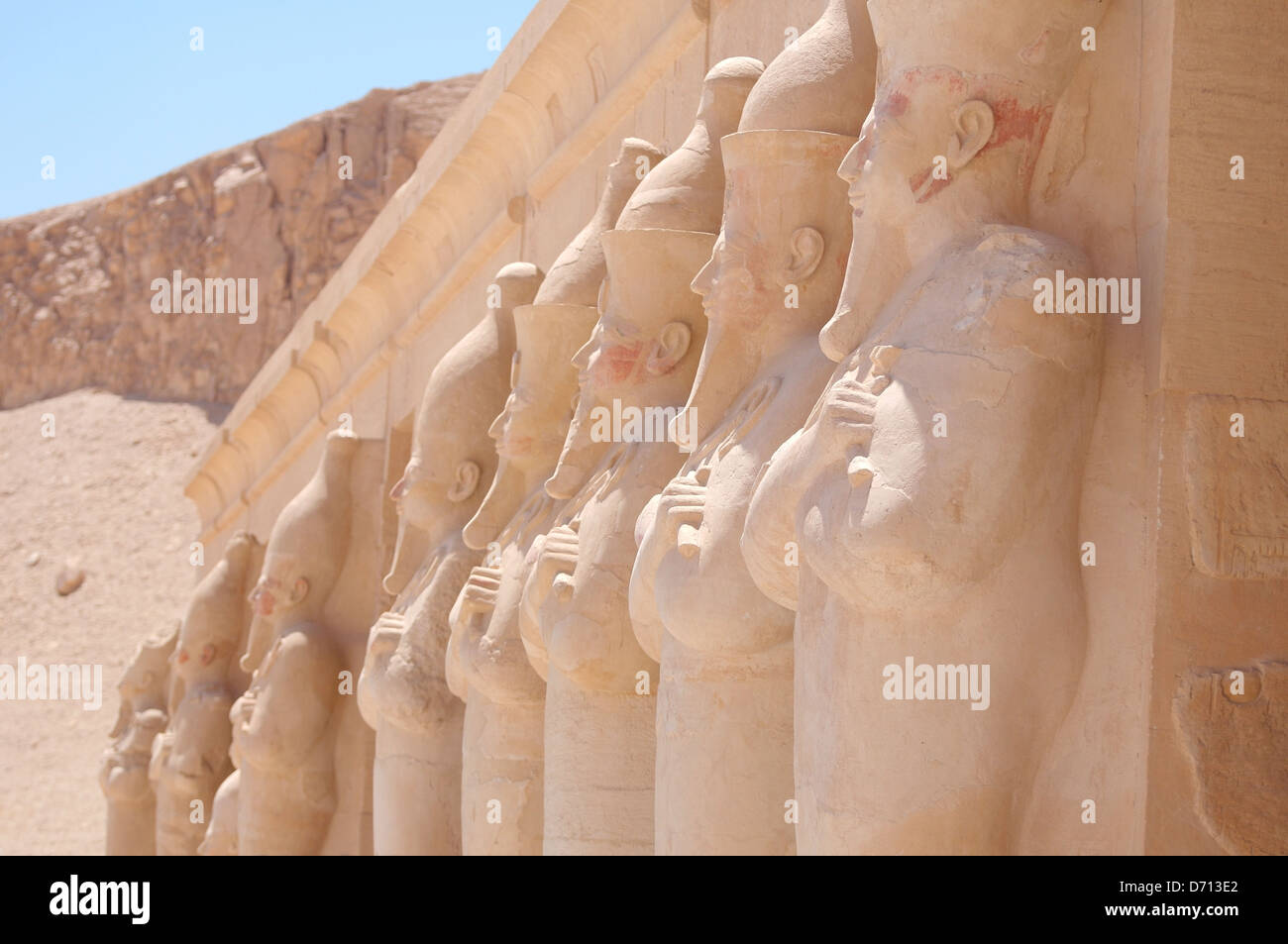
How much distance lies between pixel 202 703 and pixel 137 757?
216 cm

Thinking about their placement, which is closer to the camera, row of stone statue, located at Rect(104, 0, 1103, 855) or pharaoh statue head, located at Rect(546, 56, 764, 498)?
row of stone statue, located at Rect(104, 0, 1103, 855)

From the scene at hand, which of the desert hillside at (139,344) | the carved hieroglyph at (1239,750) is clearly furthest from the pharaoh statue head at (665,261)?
the desert hillside at (139,344)

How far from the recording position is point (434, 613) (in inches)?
247

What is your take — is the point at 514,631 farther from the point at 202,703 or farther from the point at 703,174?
the point at 202,703

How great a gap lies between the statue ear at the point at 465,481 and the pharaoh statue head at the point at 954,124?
308 centimetres

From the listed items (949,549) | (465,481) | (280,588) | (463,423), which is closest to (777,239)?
(949,549)

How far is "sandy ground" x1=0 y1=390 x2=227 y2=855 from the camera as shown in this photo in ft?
71.8

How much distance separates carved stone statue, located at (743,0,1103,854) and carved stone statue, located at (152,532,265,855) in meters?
7.22

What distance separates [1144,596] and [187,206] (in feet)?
99.2

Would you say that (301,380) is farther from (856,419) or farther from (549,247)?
(856,419)

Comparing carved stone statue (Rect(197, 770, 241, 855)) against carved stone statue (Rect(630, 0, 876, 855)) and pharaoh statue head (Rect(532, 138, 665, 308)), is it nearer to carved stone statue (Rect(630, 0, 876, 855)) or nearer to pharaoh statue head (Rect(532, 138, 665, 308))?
pharaoh statue head (Rect(532, 138, 665, 308))

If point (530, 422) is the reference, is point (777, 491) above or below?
below

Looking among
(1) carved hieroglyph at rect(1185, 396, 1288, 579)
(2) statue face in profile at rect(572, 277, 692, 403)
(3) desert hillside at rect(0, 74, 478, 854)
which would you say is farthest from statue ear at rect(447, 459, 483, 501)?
(3) desert hillside at rect(0, 74, 478, 854)

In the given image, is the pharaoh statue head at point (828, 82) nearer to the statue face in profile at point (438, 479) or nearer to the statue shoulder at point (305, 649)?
the statue face in profile at point (438, 479)
